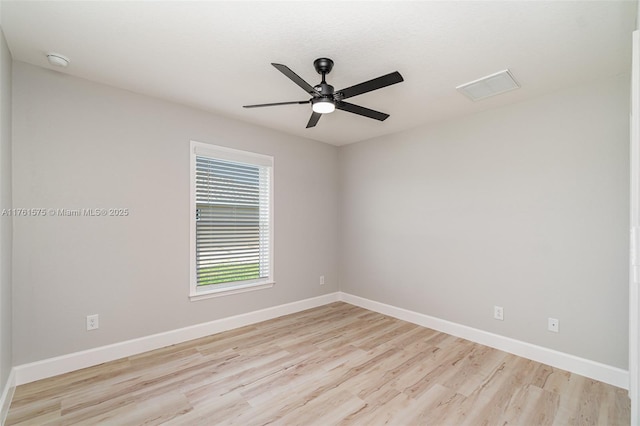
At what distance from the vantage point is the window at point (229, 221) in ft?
11.3

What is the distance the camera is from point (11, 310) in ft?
7.74

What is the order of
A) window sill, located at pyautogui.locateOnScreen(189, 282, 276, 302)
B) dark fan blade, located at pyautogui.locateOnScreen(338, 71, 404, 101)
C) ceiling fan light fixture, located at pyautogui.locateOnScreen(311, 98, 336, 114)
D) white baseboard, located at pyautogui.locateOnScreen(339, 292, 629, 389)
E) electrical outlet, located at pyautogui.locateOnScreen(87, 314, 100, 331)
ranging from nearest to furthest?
dark fan blade, located at pyautogui.locateOnScreen(338, 71, 404, 101)
ceiling fan light fixture, located at pyautogui.locateOnScreen(311, 98, 336, 114)
white baseboard, located at pyautogui.locateOnScreen(339, 292, 629, 389)
electrical outlet, located at pyautogui.locateOnScreen(87, 314, 100, 331)
window sill, located at pyautogui.locateOnScreen(189, 282, 276, 302)

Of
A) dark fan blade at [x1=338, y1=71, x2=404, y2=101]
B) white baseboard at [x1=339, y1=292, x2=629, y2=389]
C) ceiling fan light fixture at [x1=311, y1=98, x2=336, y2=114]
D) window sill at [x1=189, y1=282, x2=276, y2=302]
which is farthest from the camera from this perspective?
window sill at [x1=189, y1=282, x2=276, y2=302]

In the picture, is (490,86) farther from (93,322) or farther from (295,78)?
(93,322)

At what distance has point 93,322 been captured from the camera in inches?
107

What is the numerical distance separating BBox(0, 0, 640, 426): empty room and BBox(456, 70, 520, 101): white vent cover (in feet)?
0.08

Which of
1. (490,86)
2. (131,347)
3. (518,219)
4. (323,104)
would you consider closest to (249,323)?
(131,347)

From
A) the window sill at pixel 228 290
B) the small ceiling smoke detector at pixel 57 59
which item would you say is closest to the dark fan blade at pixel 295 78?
the small ceiling smoke detector at pixel 57 59

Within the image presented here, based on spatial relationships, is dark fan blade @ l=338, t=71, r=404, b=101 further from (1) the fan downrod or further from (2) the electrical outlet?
(2) the electrical outlet

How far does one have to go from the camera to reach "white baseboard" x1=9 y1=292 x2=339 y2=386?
96.7 inches

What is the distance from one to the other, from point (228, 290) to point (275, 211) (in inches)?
46.6

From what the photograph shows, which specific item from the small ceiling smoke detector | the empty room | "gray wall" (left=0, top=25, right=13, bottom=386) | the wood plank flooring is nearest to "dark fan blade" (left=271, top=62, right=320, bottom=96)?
the empty room

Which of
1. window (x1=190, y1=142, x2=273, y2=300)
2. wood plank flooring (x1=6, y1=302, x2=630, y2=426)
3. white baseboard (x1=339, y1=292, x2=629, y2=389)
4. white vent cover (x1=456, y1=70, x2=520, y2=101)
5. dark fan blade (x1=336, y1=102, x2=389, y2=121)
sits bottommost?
wood plank flooring (x1=6, y1=302, x2=630, y2=426)

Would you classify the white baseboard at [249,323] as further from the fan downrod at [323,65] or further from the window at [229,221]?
the fan downrod at [323,65]
